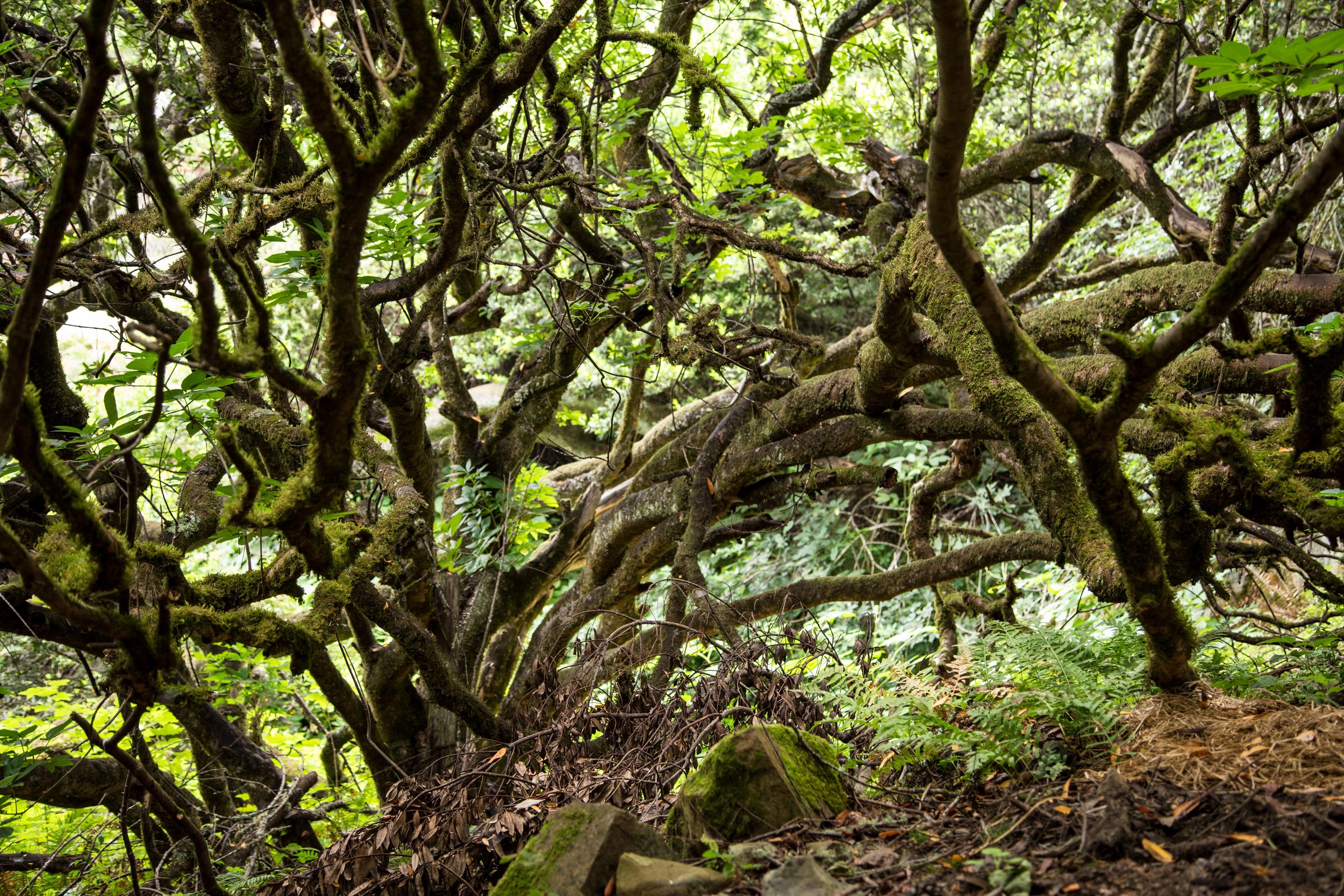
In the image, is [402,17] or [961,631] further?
[961,631]

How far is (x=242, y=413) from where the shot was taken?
12.3ft

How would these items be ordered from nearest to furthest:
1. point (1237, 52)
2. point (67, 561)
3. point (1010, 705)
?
point (1237, 52)
point (67, 561)
point (1010, 705)

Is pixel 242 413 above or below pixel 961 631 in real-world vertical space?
above

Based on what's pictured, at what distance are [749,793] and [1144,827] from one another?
964 millimetres

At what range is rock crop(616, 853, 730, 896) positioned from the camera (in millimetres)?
1890

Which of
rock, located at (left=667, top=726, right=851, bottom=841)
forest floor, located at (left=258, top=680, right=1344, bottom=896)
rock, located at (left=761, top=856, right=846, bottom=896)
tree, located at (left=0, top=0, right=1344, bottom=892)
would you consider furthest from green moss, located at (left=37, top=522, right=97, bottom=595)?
rock, located at (left=761, top=856, right=846, bottom=896)

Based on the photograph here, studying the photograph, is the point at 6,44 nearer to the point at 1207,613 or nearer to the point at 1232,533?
the point at 1232,533

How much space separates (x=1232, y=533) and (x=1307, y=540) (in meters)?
0.71

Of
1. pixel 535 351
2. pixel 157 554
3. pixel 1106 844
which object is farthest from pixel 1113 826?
pixel 535 351

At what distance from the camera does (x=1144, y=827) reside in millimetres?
1848

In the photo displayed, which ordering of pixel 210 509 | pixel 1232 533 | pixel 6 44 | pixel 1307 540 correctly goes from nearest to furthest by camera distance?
pixel 6 44
pixel 210 509
pixel 1232 533
pixel 1307 540

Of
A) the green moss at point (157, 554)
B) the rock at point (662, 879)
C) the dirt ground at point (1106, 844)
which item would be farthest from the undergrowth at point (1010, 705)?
the green moss at point (157, 554)

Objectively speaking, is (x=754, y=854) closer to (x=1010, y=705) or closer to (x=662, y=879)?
(x=662, y=879)

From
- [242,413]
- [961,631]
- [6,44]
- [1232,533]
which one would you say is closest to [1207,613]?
[961,631]
